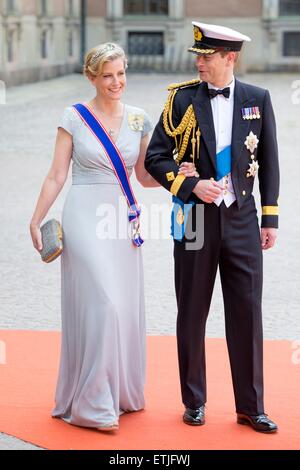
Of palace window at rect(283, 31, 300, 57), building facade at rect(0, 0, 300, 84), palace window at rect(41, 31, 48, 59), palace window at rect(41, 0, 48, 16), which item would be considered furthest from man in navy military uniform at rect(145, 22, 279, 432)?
palace window at rect(283, 31, 300, 57)

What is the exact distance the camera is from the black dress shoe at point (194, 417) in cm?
498

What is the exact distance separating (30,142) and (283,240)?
6476 millimetres

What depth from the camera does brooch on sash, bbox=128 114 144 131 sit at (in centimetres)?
501

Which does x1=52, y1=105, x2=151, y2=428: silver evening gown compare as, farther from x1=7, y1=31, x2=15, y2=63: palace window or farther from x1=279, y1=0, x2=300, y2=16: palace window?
x1=279, y1=0, x2=300, y2=16: palace window

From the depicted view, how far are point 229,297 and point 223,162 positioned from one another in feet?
1.86

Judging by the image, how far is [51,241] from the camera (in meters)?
4.91

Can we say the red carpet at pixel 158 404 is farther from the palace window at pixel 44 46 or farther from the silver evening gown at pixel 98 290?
the palace window at pixel 44 46

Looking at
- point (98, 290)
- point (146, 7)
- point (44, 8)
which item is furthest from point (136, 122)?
point (146, 7)

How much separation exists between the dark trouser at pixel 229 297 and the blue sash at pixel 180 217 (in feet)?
0.10

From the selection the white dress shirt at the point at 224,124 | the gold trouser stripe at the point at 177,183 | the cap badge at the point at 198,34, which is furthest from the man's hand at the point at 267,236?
the cap badge at the point at 198,34

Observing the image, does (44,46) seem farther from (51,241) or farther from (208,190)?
(208,190)

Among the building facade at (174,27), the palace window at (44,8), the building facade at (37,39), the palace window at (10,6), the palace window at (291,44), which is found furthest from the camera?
the palace window at (291,44)
